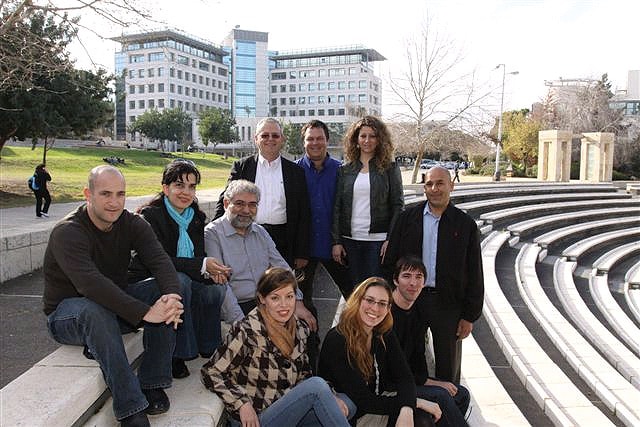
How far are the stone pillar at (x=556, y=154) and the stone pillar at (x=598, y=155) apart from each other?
3.22 ft

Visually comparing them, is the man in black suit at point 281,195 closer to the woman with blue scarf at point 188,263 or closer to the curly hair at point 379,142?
the curly hair at point 379,142

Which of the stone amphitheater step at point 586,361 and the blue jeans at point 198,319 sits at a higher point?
the blue jeans at point 198,319

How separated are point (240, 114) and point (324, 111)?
21.5 meters

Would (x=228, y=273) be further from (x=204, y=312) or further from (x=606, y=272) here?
(x=606, y=272)

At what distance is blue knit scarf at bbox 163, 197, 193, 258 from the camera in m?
3.42

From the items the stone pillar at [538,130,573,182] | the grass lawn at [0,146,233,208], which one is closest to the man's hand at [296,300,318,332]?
the grass lawn at [0,146,233,208]

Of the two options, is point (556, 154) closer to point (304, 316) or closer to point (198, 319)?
point (304, 316)

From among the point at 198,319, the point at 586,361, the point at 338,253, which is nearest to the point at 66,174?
the point at 338,253

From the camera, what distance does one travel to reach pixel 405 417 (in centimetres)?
300

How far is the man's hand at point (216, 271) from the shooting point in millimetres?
3260

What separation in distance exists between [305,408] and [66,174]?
99.5ft

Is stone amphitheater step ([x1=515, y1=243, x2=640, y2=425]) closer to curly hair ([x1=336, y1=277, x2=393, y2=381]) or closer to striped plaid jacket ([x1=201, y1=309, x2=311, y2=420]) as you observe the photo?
curly hair ([x1=336, y1=277, x2=393, y2=381])

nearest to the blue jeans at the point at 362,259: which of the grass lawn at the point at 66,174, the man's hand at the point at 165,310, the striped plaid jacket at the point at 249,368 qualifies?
the striped plaid jacket at the point at 249,368

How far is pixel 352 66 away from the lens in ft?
327
